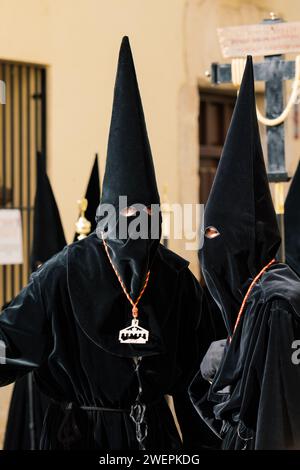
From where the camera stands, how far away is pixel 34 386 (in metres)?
5.12

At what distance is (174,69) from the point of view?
7.95 metres

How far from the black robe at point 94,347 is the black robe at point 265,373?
0.54 meters

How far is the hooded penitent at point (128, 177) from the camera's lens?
3.61 meters

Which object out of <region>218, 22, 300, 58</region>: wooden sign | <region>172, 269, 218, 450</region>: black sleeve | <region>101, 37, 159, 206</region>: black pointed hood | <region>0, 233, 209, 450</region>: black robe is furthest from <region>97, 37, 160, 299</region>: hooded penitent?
<region>218, 22, 300, 58</region>: wooden sign

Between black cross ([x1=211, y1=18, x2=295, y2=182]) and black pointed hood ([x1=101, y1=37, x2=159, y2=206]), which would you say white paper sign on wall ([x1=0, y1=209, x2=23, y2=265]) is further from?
black pointed hood ([x1=101, y1=37, x2=159, y2=206])

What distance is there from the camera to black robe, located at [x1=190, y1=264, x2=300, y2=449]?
2.82 meters

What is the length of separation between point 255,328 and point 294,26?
2269mm

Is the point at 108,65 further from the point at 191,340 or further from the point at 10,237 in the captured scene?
the point at 191,340

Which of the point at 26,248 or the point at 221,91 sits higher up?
the point at 221,91

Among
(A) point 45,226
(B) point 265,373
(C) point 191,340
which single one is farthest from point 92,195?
(B) point 265,373

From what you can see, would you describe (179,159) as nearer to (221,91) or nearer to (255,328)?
(221,91)

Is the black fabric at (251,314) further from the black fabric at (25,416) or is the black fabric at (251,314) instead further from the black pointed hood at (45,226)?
the black pointed hood at (45,226)

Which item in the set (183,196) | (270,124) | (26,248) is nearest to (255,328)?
(270,124)

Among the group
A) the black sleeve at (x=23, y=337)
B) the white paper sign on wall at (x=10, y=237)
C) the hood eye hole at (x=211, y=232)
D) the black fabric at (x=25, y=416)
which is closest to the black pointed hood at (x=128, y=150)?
the hood eye hole at (x=211, y=232)
